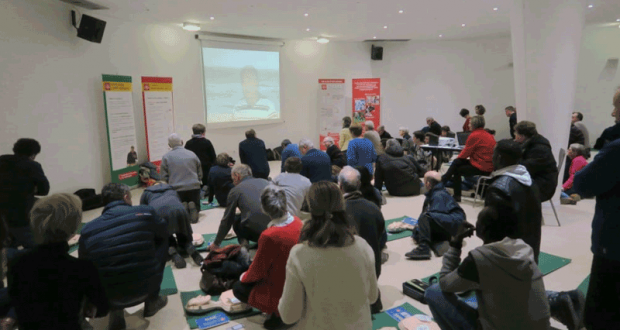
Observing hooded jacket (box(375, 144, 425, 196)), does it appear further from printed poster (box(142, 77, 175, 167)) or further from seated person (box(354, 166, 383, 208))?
printed poster (box(142, 77, 175, 167))

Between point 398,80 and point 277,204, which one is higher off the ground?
point 398,80

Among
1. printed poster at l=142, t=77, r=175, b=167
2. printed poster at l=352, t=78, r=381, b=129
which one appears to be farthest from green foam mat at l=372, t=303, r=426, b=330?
printed poster at l=352, t=78, r=381, b=129

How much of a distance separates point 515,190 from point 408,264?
6.02ft

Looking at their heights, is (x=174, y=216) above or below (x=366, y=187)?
below

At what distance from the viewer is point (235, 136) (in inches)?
393

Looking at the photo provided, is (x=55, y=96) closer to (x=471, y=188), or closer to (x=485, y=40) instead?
(x=471, y=188)

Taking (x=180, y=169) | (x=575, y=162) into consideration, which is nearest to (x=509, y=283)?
(x=180, y=169)

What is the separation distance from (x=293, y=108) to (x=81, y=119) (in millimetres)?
5710

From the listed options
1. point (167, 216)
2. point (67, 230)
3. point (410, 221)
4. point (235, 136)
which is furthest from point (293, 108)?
point (67, 230)

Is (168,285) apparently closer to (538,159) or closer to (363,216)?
(363,216)

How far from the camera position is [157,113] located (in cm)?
788

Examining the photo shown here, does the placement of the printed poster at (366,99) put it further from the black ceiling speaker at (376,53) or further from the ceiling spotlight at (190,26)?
the ceiling spotlight at (190,26)

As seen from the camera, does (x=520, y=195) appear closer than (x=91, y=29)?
Yes

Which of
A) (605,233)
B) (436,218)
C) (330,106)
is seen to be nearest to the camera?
(605,233)
